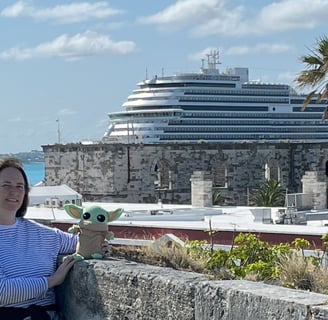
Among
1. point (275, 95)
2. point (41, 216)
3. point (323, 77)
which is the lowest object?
point (41, 216)

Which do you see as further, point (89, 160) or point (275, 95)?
point (275, 95)

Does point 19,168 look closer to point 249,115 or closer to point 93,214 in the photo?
point 93,214

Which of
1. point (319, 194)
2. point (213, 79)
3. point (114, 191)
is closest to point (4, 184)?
point (319, 194)

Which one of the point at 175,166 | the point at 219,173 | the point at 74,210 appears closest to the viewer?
the point at 74,210

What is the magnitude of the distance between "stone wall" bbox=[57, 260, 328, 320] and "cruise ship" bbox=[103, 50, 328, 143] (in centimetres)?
5606

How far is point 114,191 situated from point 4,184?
114 ft

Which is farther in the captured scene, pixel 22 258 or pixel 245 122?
pixel 245 122

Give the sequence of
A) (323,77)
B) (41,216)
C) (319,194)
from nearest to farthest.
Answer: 1. (323,77)
2. (41,216)
3. (319,194)

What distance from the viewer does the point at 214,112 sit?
6962cm

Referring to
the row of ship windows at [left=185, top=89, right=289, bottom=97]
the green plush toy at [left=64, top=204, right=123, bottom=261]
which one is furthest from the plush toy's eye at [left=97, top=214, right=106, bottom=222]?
the row of ship windows at [left=185, top=89, right=289, bottom=97]

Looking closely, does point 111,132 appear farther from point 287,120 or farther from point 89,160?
point 89,160

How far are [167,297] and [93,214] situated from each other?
2.84 feet

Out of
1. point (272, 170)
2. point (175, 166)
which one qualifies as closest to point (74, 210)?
point (175, 166)

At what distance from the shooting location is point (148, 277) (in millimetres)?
4324
